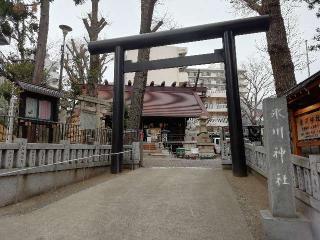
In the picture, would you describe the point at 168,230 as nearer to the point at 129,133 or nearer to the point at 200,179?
the point at 200,179

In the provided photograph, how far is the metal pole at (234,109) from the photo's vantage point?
8500 mm

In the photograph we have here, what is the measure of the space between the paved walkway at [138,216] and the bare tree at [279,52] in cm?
496

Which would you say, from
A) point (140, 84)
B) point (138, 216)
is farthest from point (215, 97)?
point (138, 216)

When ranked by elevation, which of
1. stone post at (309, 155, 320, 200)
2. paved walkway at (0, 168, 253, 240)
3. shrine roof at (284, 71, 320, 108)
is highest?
shrine roof at (284, 71, 320, 108)

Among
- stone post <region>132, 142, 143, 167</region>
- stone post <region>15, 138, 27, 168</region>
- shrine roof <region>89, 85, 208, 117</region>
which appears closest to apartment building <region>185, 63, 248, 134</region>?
shrine roof <region>89, 85, 208, 117</region>

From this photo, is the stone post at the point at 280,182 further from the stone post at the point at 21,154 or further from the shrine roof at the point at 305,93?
the stone post at the point at 21,154

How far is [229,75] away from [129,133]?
528 centimetres

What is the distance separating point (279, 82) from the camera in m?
10.4

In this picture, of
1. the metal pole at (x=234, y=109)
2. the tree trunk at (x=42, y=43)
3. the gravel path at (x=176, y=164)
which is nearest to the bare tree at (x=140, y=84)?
the gravel path at (x=176, y=164)

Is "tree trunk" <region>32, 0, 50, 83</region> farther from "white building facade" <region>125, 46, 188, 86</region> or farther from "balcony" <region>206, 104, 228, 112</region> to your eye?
"balcony" <region>206, 104, 228, 112</region>

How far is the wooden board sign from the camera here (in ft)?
28.1

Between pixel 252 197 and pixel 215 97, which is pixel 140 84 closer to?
pixel 252 197

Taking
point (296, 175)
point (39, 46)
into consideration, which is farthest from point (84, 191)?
point (39, 46)

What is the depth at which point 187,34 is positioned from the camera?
9.79 meters
